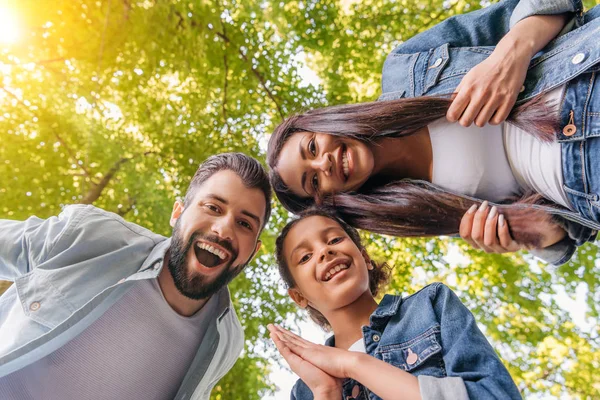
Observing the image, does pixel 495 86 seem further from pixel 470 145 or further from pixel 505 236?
pixel 505 236

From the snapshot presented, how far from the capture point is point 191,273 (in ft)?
6.74

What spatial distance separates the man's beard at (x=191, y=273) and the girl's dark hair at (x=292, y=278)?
0.25 metres

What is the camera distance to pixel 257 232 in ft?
7.41

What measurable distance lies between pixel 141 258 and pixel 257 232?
57cm

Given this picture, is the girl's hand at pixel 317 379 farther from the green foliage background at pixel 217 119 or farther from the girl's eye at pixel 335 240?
the green foliage background at pixel 217 119

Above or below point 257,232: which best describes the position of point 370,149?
above

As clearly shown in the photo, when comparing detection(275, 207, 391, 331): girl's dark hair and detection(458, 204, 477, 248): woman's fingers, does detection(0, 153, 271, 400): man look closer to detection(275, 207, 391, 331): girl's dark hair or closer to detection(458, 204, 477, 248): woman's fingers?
detection(275, 207, 391, 331): girl's dark hair

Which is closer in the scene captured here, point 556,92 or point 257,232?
point 556,92

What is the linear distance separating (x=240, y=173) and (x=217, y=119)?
262 cm

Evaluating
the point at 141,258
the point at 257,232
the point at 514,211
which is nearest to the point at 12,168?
the point at 141,258

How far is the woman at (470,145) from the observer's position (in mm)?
1414

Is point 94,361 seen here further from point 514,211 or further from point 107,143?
point 107,143

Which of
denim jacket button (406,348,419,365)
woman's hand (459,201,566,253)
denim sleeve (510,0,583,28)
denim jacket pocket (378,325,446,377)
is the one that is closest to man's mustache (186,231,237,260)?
denim jacket pocket (378,325,446,377)

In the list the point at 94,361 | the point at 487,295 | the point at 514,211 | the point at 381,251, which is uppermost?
the point at 514,211
